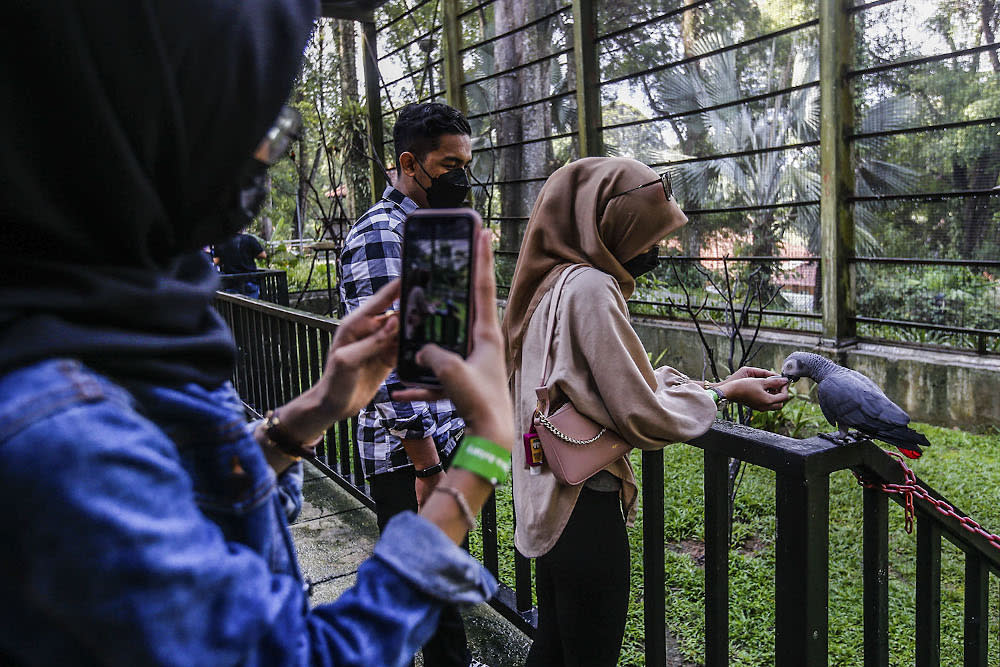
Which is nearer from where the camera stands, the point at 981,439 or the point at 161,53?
the point at 161,53

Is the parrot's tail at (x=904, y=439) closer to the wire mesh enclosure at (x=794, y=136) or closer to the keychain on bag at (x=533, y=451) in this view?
the keychain on bag at (x=533, y=451)

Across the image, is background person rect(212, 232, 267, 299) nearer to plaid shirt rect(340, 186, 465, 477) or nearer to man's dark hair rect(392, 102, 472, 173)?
man's dark hair rect(392, 102, 472, 173)

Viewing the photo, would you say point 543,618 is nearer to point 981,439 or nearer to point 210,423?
point 210,423

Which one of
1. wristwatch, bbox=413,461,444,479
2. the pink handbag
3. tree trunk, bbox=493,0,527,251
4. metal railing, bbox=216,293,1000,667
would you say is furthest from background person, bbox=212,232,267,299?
the pink handbag

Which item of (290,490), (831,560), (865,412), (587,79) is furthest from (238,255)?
(290,490)

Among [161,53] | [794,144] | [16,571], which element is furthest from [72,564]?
[794,144]

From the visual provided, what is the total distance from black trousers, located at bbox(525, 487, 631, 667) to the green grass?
1.24 meters

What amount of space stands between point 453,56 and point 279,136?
9152 mm

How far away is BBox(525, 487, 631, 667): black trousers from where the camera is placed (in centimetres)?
204

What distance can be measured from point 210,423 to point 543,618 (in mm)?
1619

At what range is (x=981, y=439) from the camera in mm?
5469

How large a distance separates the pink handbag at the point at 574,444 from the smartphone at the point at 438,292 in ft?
3.21

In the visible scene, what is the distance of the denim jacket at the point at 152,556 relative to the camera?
70 cm

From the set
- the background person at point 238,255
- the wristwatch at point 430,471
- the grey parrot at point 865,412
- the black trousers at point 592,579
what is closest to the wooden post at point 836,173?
the grey parrot at point 865,412
